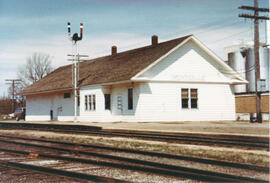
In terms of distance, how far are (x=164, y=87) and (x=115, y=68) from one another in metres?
5.35

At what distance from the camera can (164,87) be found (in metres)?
26.2

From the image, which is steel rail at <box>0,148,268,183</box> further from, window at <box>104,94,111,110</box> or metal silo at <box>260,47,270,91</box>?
metal silo at <box>260,47,270,91</box>

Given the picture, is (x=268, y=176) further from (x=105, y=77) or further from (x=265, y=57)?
(x=265, y=57)

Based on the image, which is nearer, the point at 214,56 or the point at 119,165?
the point at 119,165

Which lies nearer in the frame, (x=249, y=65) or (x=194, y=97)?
(x=194, y=97)

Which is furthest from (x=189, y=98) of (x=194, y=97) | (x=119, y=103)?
(x=119, y=103)

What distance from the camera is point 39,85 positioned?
39.9 m

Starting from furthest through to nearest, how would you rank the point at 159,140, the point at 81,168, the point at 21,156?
the point at 159,140 < the point at 21,156 < the point at 81,168

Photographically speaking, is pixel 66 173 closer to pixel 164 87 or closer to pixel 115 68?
pixel 164 87

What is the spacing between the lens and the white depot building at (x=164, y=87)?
84.0 ft

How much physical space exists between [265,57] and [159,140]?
35314mm

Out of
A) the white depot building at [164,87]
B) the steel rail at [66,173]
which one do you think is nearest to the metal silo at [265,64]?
A: the white depot building at [164,87]

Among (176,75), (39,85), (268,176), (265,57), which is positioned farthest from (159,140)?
(265,57)

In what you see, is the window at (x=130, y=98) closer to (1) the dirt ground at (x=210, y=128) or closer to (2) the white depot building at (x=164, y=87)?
(2) the white depot building at (x=164, y=87)
